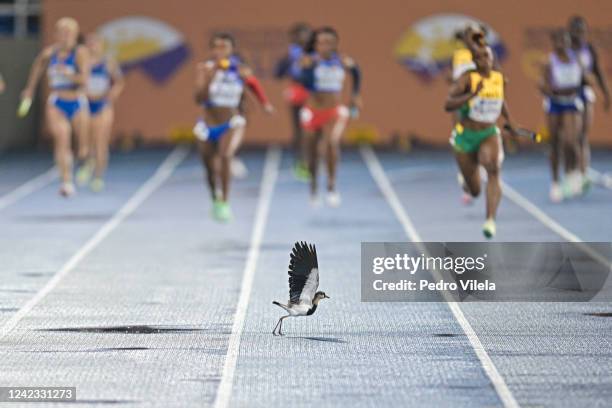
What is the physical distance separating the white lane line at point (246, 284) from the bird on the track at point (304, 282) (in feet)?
1.33

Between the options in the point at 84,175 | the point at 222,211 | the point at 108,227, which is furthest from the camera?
the point at 84,175

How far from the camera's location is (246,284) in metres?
12.1

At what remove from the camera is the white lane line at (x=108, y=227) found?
10.6m

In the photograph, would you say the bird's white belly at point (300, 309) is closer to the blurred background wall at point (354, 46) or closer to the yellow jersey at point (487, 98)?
the yellow jersey at point (487, 98)

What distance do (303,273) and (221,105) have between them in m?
7.25

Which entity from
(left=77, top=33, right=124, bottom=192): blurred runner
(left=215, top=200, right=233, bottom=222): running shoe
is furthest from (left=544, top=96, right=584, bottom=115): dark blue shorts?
(left=77, top=33, right=124, bottom=192): blurred runner

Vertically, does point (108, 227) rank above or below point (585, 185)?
above

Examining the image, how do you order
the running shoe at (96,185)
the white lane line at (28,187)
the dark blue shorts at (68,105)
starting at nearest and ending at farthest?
the dark blue shorts at (68,105) < the white lane line at (28,187) < the running shoe at (96,185)

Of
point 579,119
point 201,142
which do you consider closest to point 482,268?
point 201,142

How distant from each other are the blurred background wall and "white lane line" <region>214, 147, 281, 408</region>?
16.0 ft

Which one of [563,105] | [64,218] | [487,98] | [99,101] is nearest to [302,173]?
[99,101]

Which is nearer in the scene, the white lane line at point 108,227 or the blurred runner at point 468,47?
the white lane line at point 108,227

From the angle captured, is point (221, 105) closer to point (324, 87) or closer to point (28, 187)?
point (324, 87)

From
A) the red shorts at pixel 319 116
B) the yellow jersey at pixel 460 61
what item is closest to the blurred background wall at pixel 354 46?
the red shorts at pixel 319 116
